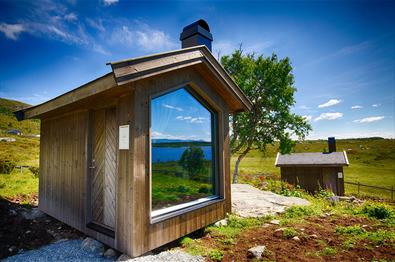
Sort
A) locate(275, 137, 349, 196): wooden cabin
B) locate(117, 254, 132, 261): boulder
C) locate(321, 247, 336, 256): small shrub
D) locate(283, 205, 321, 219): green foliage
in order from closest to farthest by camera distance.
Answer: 1. locate(117, 254, 132, 261): boulder
2. locate(321, 247, 336, 256): small shrub
3. locate(283, 205, 321, 219): green foliage
4. locate(275, 137, 349, 196): wooden cabin

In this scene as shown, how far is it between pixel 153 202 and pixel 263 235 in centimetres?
262

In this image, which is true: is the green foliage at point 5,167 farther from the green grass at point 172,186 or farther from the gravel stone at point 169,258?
the gravel stone at point 169,258

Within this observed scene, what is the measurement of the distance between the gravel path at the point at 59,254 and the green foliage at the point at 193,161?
2.28m

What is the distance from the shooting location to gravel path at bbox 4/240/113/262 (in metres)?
3.65

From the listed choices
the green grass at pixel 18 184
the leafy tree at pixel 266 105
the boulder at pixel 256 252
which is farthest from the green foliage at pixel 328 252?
Result: the leafy tree at pixel 266 105

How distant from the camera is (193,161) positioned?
5090 millimetres

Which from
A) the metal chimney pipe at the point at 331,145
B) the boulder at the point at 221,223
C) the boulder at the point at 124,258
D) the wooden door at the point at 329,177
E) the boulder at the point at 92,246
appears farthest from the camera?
the metal chimney pipe at the point at 331,145

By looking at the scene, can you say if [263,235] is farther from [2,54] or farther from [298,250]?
[2,54]

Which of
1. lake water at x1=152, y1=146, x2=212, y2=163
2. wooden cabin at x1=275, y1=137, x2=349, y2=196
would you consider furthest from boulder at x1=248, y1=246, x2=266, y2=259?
wooden cabin at x1=275, y1=137, x2=349, y2=196

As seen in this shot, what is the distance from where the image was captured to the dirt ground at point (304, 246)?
3598mm

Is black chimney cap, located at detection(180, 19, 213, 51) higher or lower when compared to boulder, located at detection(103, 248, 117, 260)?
higher

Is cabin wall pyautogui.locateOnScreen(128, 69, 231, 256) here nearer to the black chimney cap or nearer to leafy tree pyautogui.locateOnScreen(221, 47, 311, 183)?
the black chimney cap

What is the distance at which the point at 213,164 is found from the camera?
18.4 feet

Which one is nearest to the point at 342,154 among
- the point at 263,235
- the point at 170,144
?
the point at 263,235
